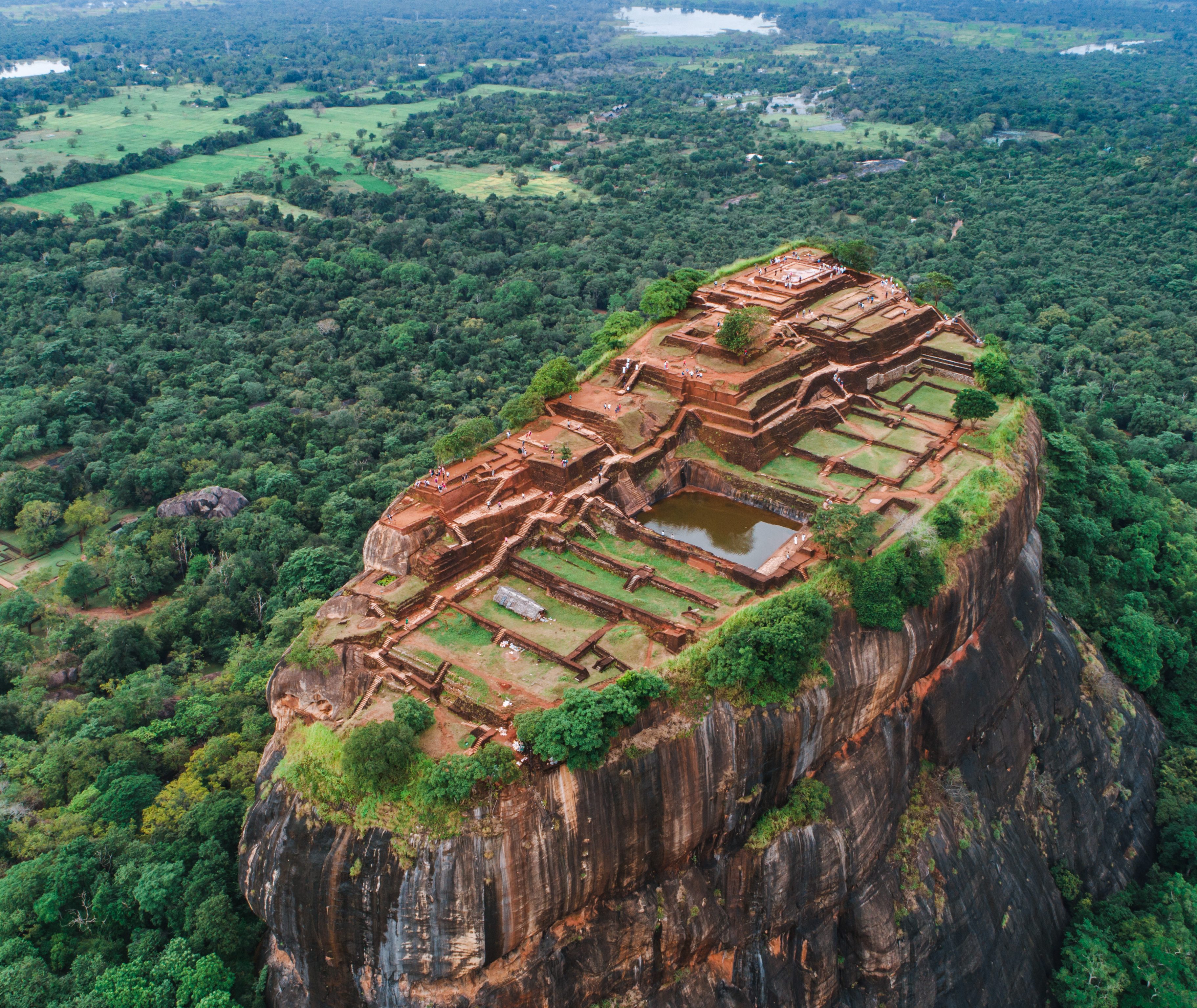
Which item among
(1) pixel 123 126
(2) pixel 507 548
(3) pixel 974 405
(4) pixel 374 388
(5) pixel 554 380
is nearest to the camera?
(2) pixel 507 548

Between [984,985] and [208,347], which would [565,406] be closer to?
[984,985]

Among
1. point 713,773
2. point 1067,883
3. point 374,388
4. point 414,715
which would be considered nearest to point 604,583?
point 713,773

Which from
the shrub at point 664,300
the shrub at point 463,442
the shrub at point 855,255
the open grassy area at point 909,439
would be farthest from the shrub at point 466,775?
the shrub at point 855,255

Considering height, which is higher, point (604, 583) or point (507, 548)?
point (507, 548)

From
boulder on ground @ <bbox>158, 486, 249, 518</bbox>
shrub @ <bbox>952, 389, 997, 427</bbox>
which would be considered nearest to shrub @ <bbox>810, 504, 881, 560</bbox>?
shrub @ <bbox>952, 389, 997, 427</bbox>

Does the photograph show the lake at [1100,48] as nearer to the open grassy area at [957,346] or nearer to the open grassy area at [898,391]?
the open grassy area at [957,346]

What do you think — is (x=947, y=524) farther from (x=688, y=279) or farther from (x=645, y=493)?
(x=688, y=279)

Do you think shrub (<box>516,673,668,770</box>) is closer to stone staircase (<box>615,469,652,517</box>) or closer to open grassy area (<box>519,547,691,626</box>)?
open grassy area (<box>519,547,691,626</box>)
